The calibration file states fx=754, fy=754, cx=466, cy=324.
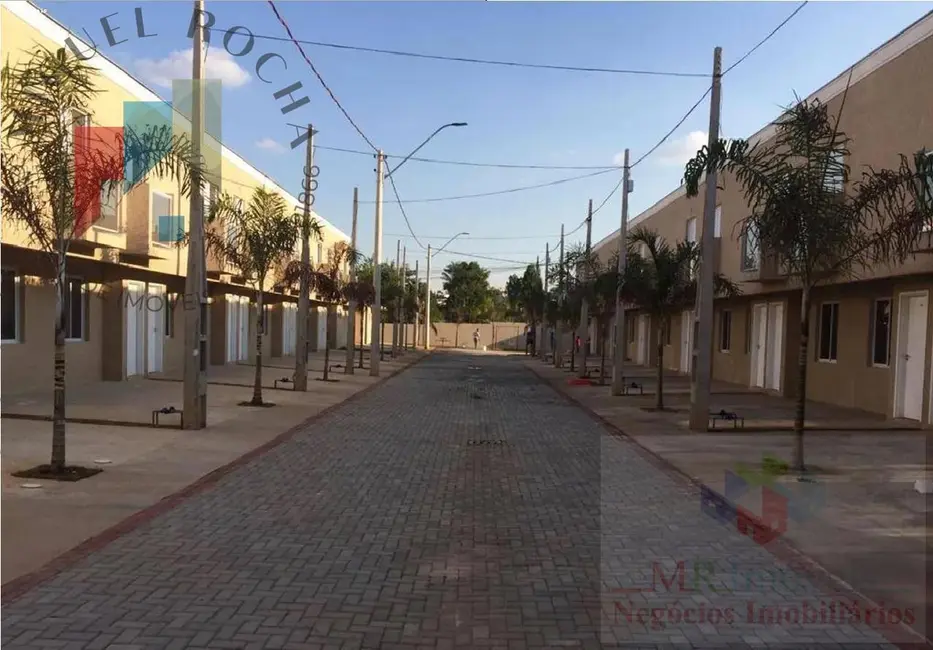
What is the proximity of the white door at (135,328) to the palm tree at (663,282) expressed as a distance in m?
12.6

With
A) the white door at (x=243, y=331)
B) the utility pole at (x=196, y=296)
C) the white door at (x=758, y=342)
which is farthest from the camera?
the white door at (x=243, y=331)

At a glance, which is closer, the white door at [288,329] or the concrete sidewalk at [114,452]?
the concrete sidewalk at [114,452]

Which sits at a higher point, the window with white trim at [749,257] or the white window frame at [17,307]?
the window with white trim at [749,257]

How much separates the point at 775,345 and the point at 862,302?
171 inches

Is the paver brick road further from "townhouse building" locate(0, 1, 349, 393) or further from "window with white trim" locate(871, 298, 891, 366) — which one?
"window with white trim" locate(871, 298, 891, 366)

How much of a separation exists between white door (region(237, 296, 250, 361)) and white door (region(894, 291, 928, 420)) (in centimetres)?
2230

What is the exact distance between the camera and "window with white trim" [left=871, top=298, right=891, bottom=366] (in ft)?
51.1

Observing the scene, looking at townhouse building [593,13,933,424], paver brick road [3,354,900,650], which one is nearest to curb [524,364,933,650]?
paver brick road [3,354,900,650]

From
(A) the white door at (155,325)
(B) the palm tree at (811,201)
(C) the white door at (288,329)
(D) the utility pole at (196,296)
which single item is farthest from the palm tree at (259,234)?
(C) the white door at (288,329)

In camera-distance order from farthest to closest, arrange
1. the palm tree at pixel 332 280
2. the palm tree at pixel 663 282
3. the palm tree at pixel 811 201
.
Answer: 1. the palm tree at pixel 332 280
2. the palm tree at pixel 663 282
3. the palm tree at pixel 811 201

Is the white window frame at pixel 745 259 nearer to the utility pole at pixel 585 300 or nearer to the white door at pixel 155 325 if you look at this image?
the utility pole at pixel 585 300

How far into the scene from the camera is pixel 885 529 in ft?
22.5

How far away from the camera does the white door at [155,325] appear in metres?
20.9

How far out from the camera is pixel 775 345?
20547 millimetres
